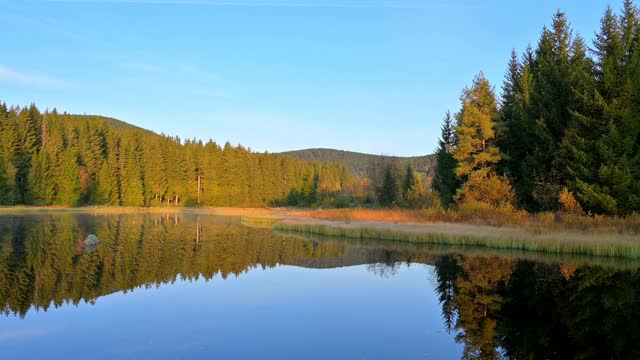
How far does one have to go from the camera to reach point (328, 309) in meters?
13.8

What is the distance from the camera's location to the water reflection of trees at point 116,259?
15535mm

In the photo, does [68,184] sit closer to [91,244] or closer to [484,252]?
[91,244]

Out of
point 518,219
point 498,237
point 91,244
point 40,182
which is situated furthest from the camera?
point 40,182

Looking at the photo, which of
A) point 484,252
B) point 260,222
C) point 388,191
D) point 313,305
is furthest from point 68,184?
point 313,305

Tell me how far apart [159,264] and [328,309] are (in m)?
10.3

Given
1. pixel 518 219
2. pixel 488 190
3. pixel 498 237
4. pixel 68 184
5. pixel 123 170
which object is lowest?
pixel 498 237

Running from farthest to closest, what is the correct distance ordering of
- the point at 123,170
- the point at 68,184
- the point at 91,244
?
the point at 123,170, the point at 68,184, the point at 91,244

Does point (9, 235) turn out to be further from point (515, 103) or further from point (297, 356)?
point (515, 103)

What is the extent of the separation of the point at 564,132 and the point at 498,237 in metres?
12.5

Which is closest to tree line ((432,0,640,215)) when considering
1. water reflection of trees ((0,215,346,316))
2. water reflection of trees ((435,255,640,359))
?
water reflection of trees ((435,255,640,359))

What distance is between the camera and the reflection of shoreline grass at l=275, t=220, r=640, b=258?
2228 cm

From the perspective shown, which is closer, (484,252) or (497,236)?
(484,252)

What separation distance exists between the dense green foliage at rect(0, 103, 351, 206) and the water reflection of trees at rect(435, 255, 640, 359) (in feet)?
241

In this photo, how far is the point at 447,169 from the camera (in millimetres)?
53469
